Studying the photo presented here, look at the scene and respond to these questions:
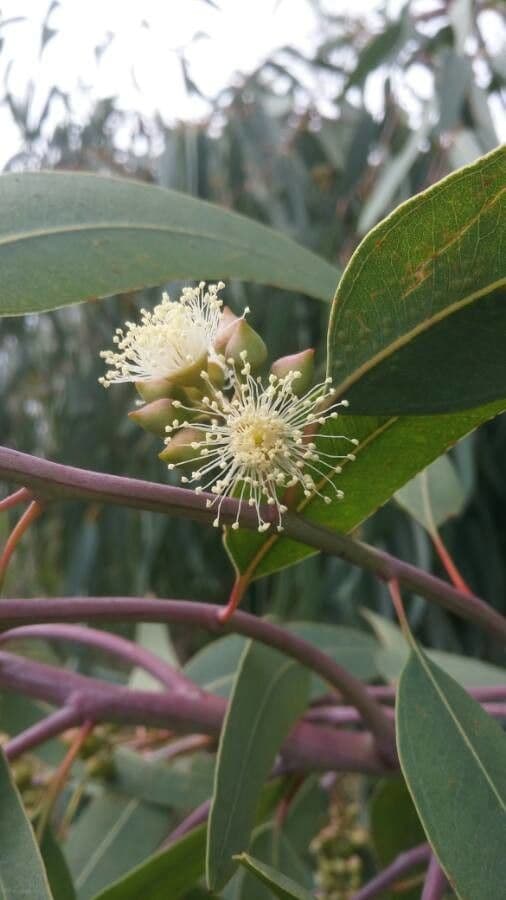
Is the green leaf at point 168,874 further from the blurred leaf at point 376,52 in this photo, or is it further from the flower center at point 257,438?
the blurred leaf at point 376,52

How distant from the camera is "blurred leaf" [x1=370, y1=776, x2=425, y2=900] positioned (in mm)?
1002

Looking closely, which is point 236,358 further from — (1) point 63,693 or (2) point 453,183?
(1) point 63,693

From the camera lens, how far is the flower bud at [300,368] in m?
0.52

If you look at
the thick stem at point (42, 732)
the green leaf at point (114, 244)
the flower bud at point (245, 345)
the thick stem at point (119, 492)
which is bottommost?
the thick stem at point (42, 732)

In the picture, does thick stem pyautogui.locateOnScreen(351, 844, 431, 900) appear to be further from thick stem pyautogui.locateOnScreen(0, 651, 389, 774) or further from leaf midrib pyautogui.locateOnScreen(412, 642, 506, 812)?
leaf midrib pyautogui.locateOnScreen(412, 642, 506, 812)

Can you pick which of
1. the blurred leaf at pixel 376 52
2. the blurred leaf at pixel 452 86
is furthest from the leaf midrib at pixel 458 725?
the blurred leaf at pixel 376 52

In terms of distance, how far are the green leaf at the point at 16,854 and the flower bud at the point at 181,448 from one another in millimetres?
219

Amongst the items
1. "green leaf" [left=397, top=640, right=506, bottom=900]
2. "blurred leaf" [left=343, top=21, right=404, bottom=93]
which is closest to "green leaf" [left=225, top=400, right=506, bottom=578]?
"green leaf" [left=397, top=640, right=506, bottom=900]

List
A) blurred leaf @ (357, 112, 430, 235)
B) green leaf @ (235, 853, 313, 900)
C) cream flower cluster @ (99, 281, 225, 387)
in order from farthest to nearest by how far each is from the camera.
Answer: blurred leaf @ (357, 112, 430, 235) < cream flower cluster @ (99, 281, 225, 387) < green leaf @ (235, 853, 313, 900)

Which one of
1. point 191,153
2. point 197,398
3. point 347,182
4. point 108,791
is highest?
point 191,153

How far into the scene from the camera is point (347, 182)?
6.41 feet

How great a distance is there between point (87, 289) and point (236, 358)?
0.14 meters

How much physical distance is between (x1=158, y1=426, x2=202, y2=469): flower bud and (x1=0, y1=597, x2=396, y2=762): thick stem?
10 cm

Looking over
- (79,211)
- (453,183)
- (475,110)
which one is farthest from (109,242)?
(475,110)
